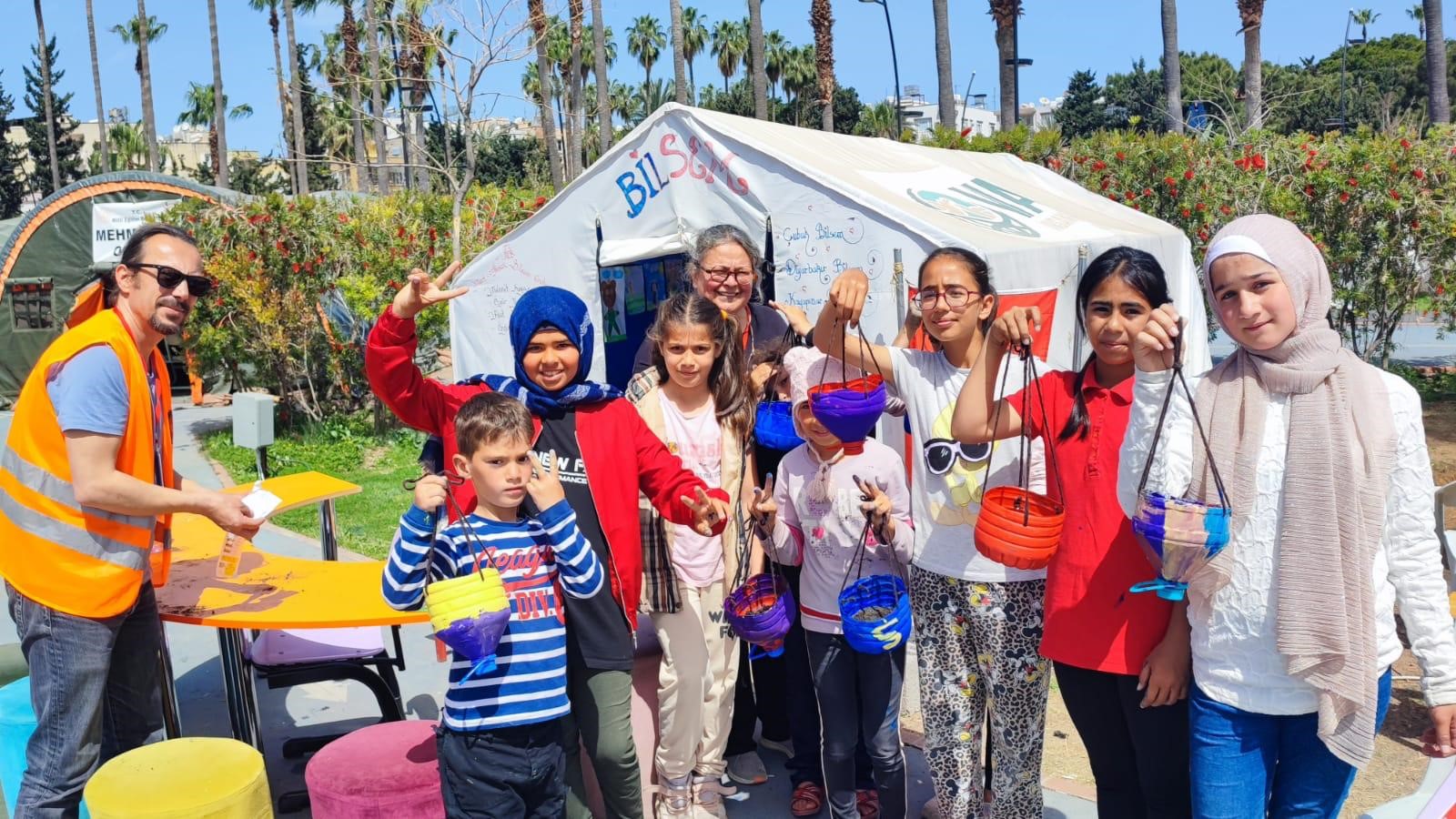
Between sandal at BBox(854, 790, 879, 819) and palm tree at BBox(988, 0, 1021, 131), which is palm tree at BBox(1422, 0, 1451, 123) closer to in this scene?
palm tree at BBox(988, 0, 1021, 131)

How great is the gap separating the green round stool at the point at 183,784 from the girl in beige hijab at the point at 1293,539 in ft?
8.17

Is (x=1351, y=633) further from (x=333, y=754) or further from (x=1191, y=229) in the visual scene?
(x=1191, y=229)

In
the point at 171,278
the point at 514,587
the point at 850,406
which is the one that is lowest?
the point at 514,587

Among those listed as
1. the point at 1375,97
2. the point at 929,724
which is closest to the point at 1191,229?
the point at 929,724

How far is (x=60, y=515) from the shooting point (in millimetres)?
3068

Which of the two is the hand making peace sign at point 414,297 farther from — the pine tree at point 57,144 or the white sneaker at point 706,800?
the pine tree at point 57,144

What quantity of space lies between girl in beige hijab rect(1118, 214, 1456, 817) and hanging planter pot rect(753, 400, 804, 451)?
5.02 feet

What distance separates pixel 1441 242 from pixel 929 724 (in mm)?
10893

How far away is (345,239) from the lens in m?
11.7

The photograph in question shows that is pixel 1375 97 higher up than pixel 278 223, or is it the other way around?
pixel 1375 97

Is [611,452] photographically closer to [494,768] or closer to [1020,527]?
[494,768]

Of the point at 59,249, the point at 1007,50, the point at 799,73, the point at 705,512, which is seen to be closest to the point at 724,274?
the point at 705,512

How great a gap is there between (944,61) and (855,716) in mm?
18389

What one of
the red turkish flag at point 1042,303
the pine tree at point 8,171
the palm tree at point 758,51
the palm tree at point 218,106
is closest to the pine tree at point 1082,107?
the palm tree at point 758,51
